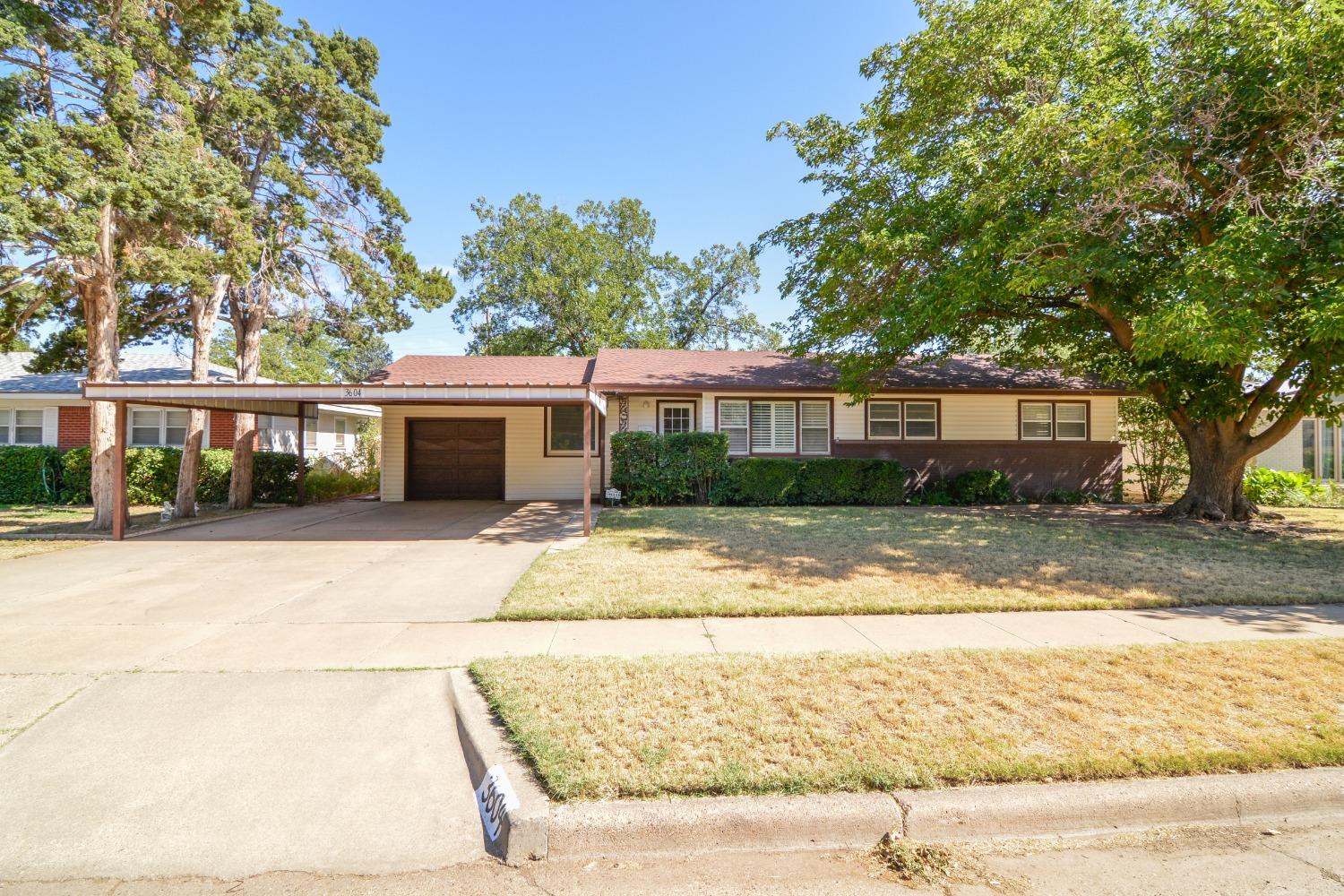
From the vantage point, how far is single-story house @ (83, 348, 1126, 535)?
1538 cm

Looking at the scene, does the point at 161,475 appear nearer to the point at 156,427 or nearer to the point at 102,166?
the point at 156,427

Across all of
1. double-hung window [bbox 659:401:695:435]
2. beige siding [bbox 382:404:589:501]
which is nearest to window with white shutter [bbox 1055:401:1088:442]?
double-hung window [bbox 659:401:695:435]

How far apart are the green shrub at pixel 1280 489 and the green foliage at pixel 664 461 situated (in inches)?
536

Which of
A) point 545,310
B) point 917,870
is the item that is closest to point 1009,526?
point 917,870

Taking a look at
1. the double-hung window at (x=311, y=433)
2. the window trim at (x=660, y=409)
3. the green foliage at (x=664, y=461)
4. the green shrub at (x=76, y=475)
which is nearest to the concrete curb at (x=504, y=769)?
the green foliage at (x=664, y=461)

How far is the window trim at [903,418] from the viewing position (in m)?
15.7

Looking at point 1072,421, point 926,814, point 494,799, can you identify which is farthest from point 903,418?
point 494,799

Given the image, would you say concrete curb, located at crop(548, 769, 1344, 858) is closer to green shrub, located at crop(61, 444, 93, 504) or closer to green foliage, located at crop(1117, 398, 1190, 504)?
green foliage, located at crop(1117, 398, 1190, 504)

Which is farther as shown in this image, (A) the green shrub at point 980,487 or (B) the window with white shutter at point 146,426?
(B) the window with white shutter at point 146,426

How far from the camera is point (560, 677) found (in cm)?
402

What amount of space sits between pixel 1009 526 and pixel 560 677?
9681mm

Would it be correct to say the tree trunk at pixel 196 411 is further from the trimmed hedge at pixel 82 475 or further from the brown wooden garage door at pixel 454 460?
the brown wooden garage door at pixel 454 460

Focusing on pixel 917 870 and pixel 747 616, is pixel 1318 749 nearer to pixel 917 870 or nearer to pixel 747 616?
pixel 917 870

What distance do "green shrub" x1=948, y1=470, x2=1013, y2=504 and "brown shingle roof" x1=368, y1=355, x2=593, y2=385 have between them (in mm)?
10015
